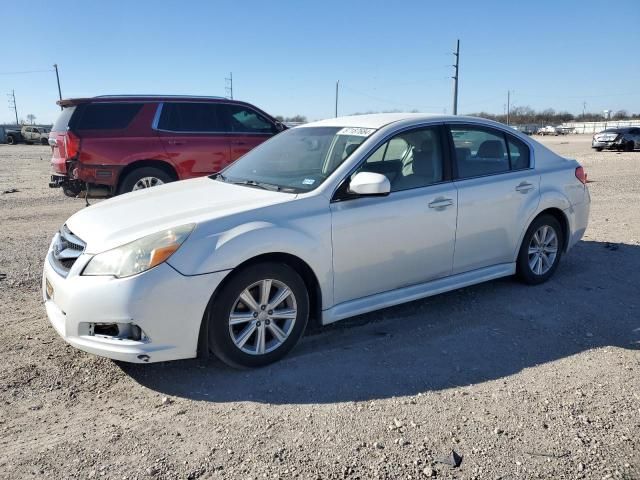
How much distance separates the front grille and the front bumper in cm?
17

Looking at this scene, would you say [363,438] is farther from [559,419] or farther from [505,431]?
[559,419]

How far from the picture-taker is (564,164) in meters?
5.60

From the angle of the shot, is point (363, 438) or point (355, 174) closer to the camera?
point (363, 438)

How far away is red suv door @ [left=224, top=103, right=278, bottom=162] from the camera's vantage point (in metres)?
9.44

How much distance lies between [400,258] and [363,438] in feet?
5.41

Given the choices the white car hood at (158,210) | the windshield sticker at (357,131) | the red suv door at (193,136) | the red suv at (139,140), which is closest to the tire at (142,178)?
the red suv at (139,140)

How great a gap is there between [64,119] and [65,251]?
5802mm

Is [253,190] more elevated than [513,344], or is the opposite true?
[253,190]

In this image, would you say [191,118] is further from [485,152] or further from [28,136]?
[28,136]

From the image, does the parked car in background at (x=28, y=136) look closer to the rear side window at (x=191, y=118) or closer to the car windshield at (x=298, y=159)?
the rear side window at (x=191, y=118)

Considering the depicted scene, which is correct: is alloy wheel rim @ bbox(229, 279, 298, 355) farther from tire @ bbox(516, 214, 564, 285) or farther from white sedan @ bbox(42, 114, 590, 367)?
tire @ bbox(516, 214, 564, 285)

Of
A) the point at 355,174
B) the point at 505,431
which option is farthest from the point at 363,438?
the point at 355,174

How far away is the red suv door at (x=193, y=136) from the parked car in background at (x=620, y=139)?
2497cm

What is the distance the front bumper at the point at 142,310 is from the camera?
10.6ft
